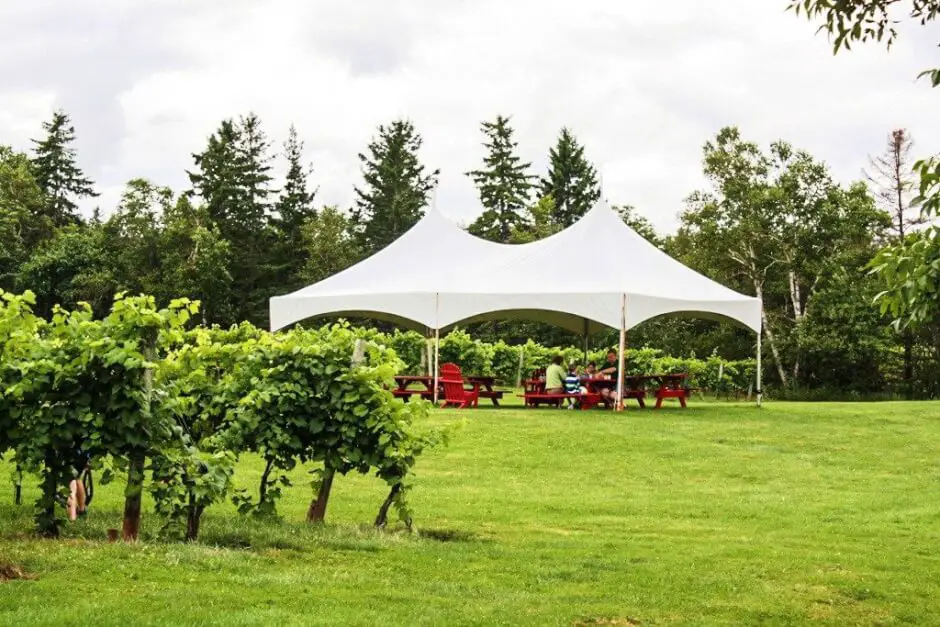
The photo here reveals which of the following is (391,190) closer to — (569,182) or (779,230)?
(569,182)

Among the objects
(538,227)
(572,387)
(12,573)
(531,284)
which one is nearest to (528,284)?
(531,284)

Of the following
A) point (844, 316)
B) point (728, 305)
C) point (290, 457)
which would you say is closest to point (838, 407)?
point (728, 305)

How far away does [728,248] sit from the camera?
3691 cm

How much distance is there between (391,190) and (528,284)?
1663 inches

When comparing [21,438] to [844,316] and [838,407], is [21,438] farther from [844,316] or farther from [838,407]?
[844,316]

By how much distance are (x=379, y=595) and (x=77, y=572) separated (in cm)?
163

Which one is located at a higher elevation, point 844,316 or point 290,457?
point 844,316

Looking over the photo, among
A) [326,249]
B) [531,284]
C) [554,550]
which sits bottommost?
[554,550]

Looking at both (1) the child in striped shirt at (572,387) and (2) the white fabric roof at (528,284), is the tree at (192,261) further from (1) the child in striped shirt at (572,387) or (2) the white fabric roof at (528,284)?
(1) the child in striped shirt at (572,387)

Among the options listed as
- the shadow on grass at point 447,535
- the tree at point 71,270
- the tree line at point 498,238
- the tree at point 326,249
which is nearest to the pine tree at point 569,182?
the tree line at point 498,238

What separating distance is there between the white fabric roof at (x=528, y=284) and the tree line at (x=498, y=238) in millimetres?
3445

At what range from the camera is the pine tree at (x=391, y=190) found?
60.5 m

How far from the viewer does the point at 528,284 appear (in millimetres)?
21453

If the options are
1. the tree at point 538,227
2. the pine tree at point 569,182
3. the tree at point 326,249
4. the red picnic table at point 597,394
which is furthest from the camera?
the pine tree at point 569,182
